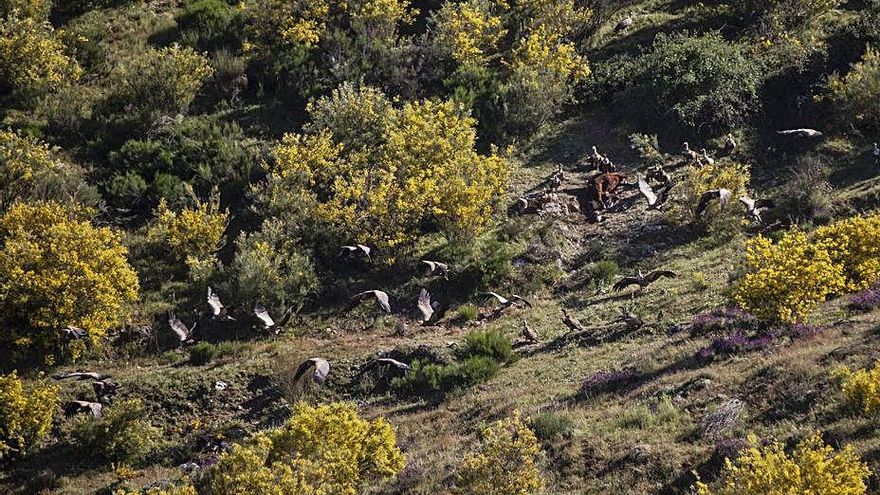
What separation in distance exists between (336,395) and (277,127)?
1239 cm

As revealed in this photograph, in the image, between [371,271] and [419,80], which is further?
[419,80]

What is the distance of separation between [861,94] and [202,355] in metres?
19.6

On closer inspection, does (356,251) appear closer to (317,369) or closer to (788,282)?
(317,369)

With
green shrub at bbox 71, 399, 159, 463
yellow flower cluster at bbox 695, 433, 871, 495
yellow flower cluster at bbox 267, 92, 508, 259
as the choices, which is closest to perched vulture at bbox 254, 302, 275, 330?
yellow flower cluster at bbox 267, 92, 508, 259

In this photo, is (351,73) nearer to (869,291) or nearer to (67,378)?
(67,378)

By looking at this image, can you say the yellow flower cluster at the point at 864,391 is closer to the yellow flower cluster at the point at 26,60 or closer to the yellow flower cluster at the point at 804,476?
the yellow flower cluster at the point at 804,476

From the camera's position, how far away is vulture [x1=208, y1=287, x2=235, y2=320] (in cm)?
2091

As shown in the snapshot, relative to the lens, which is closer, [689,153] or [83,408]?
[83,408]

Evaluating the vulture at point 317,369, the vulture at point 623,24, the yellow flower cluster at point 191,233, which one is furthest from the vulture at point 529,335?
the vulture at point 623,24

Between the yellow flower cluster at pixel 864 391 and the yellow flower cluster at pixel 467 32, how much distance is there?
20119 millimetres

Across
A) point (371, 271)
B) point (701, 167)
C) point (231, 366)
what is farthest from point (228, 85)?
point (701, 167)

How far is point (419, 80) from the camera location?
3005 cm

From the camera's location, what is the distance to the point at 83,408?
18094mm

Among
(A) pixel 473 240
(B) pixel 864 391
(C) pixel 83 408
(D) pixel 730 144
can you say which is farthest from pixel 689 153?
(C) pixel 83 408
